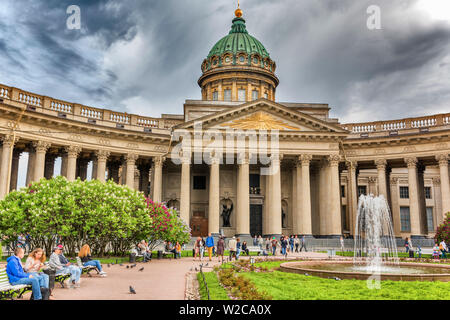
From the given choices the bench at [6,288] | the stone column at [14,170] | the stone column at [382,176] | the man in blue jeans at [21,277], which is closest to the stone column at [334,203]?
the stone column at [382,176]

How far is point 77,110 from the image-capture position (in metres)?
37.7

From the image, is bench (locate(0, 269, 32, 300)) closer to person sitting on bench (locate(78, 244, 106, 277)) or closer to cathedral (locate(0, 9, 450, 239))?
person sitting on bench (locate(78, 244, 106, 277))

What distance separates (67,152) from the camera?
Answer: 36656 millimetres

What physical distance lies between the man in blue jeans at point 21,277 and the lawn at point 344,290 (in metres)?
4.50

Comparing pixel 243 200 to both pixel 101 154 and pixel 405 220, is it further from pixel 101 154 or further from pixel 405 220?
pixel 405 220

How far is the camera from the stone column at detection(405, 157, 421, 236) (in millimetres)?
39781

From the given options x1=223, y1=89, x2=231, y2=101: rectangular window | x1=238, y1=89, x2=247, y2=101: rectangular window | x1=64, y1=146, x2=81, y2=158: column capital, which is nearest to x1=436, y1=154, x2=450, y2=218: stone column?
x1=238, y1=89, x2=247, y2=101: rectangular window

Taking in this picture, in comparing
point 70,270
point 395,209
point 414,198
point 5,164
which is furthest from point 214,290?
point 395,209

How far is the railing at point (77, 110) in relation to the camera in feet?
109

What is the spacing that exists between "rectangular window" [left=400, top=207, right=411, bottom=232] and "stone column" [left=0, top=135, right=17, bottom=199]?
152 ft

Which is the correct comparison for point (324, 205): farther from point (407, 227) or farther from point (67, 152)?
point (67, 152)

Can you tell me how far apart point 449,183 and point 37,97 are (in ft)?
131

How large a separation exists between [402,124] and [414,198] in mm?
8116
